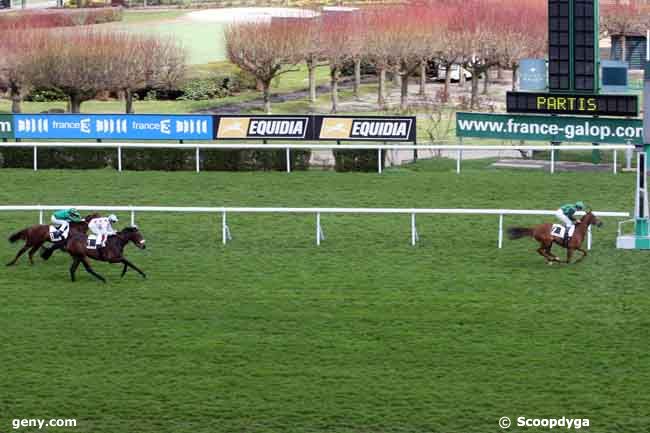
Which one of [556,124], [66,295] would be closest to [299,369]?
[66,295]

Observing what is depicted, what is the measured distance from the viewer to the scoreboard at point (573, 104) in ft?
78.8

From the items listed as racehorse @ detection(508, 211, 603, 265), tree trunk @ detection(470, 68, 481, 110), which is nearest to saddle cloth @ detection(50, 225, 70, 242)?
racehorse @ detection(508, 211, 603, 265)

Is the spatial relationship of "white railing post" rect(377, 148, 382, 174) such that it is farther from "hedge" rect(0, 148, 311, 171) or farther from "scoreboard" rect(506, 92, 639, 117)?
"scoreboard" rect(506, 92, 639, 117)

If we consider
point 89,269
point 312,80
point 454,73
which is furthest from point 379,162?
point 454,73

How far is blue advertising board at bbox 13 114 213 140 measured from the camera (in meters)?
24.8

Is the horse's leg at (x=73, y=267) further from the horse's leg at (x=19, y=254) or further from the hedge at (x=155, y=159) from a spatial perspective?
the hedge at (x=155, y=159)

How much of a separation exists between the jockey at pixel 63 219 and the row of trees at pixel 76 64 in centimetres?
1590

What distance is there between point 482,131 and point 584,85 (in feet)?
6.62

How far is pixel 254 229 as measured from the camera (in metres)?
18.8

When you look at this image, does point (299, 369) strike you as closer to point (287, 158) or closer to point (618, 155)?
point (287, 158)

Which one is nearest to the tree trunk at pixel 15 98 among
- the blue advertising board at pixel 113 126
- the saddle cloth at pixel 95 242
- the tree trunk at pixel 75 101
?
the tree trunk at pixel 75 101

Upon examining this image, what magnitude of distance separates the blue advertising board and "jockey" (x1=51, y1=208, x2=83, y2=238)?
8403mm
